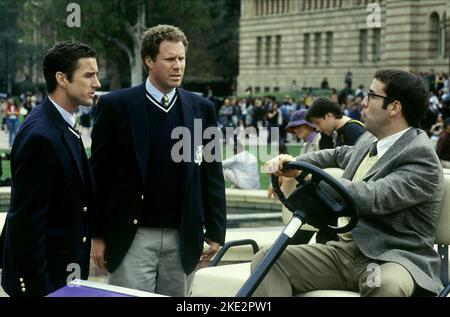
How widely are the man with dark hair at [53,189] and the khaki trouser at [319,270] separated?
39.7 inches

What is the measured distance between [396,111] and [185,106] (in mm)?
1184

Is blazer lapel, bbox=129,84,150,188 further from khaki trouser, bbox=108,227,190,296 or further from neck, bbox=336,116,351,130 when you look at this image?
neck, bbox=336,116,351,130

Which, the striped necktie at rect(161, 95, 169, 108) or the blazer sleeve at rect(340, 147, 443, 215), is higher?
the striped necktie at rect(161, 95, 169, 108)

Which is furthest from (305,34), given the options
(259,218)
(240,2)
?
(259,218)

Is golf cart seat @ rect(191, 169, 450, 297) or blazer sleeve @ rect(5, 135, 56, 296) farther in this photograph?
golf cart seat @ rect(191, 169, 450, 297)

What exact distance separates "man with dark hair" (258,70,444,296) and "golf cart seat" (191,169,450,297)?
146mm

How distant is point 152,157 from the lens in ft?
18.2

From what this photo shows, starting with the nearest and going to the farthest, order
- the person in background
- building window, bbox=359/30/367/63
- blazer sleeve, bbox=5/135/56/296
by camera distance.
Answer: blazer sleeve, bbox=5/135/56/296
the person in background
building window, bbox=359/30/367/63

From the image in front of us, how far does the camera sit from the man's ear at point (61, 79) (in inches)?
201

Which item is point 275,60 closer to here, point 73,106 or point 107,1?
point 107,1

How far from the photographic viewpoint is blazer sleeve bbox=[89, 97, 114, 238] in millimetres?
5586

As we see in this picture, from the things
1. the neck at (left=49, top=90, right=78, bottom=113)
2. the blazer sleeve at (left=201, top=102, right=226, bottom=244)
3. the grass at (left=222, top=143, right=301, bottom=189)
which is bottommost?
the grass at (left=222, top=143, right=301, bottom=189)

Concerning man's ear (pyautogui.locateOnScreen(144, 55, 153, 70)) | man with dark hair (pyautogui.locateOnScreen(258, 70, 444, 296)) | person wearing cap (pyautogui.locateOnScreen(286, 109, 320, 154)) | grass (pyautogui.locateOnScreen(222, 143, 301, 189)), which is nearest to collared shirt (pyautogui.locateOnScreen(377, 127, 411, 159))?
man with dark hair (pyautogui.locateOnScreen(258, 70, 444, 296))

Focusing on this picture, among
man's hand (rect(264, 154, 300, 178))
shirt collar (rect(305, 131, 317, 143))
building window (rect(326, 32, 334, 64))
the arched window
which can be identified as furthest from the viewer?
building window (rect(326, 32, 334, 64))
